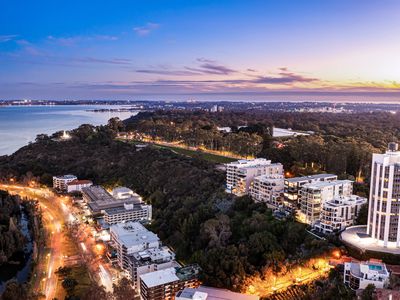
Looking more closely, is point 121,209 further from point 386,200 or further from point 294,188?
point 386,200

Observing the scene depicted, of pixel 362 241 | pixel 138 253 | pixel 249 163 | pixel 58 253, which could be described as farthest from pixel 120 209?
pixel 362 241

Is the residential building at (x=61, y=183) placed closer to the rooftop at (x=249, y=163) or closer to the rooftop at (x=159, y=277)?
the rooftop at (x=249, y=163)

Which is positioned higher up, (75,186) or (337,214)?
(337,214)

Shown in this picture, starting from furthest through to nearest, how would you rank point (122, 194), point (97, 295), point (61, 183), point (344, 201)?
1. point (61, 183)
2. point (122, 194)
3. point (344, 201)
4. point (97, 295)

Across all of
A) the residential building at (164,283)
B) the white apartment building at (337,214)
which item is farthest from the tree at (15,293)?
the white apartment building at (337,214)

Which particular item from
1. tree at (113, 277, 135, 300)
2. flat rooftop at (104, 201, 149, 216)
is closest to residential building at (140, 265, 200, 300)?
tree at (113, 277, 135, 300)

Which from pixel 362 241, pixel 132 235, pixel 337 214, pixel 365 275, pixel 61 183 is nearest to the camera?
pixel 365 275
